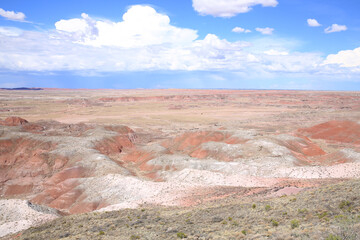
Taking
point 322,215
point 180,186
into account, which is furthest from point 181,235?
point 180,186

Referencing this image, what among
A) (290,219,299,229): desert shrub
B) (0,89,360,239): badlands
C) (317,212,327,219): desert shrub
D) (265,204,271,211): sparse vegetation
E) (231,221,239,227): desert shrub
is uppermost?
(317,212,327,219): desert shrub

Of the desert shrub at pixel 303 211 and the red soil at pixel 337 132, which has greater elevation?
the desert shrub at pixel 303 211

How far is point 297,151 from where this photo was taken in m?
46.8

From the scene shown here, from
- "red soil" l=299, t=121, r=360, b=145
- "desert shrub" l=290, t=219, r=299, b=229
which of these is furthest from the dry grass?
"red soil" l=299, t=121, r=360, b=145

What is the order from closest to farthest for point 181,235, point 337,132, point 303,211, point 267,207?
point 181,235 → point 303,211 → point 267,207 → point 337,132

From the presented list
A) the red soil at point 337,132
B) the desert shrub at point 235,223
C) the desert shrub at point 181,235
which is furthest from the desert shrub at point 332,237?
the red soil at point 337,132

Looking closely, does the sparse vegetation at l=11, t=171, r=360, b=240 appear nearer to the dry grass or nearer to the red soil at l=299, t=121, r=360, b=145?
the dry grass

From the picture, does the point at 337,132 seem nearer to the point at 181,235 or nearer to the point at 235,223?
the point at 235,223

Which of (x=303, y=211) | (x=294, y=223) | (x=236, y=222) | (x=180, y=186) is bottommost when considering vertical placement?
(x=180, y=186)

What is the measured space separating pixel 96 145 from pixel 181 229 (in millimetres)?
37444

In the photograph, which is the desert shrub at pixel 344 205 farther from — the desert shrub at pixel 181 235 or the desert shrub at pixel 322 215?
the desert shrub at pixel 181 235

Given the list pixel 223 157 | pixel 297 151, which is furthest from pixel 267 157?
pixel 297 151

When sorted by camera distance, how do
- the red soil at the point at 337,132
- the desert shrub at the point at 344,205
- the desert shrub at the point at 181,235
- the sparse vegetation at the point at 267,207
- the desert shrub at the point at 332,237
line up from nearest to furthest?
the desert shrub at the point at 332,237 → the desert shrub at the point at 181,235 → the desert shrub at the point at 344,205 → the sparse vegetation at the point at 267,207 → the red soil at the point at 337,132

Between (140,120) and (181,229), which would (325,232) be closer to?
(181,229)
